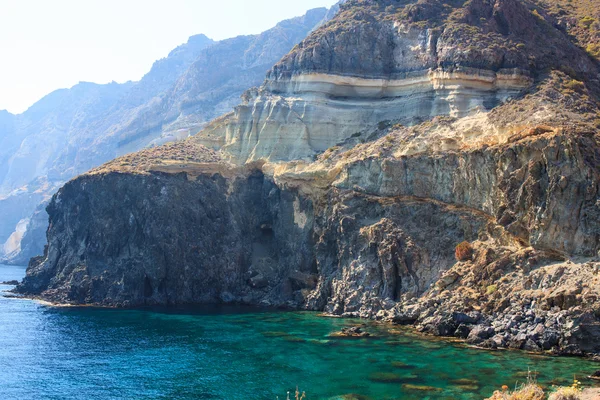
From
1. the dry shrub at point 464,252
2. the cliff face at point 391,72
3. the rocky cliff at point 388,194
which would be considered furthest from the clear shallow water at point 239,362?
the cliff face at point 391,72

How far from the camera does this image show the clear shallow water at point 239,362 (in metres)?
43.5

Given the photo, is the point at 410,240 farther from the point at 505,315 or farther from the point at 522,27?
the point at 522,27

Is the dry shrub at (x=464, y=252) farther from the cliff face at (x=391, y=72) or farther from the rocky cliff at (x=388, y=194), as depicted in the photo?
the cliff face at (x=391, y=72)

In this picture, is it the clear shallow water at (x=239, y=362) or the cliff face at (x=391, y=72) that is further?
the cliff face at (x=391, y=72)

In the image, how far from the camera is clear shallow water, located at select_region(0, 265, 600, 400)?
4350 cm

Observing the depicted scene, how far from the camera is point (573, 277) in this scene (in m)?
53.8

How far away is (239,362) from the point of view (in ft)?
171

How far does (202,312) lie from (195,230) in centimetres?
1489

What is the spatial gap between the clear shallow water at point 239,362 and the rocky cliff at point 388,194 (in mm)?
6388

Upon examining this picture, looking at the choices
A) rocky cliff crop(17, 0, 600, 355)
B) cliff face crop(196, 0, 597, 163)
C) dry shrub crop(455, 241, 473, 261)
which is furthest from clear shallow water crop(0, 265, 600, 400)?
cliff face crop(196, 0, 597, 163)

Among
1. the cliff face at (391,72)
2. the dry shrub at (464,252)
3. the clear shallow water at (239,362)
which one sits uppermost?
the cliff face at (391,72)

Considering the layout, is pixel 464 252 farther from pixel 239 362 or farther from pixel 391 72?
pixel 391 72

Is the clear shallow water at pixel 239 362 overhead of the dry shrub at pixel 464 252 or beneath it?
beneath

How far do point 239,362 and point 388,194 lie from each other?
31.7 meters
